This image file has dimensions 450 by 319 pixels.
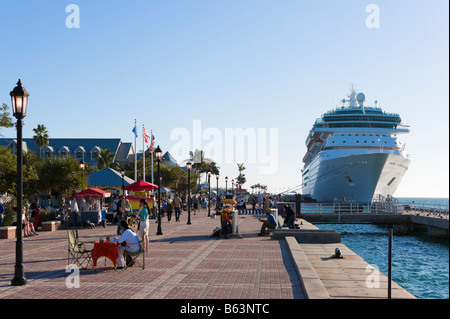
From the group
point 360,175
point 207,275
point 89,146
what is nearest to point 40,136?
point 89,146

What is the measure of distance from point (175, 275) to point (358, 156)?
139ft

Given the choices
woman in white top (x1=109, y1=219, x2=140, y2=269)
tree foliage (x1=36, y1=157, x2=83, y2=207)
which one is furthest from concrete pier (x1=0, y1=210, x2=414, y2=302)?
tree foliage (x1=36, y1=157, x2=83, y2=207)

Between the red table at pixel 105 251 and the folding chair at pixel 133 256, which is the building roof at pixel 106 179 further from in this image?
the red table at pixel 105 251

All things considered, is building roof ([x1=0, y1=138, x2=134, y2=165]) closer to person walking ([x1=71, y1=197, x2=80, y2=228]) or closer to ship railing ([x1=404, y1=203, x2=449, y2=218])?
ship railing ([x1=404, y1=203, x2=449, y2=218])

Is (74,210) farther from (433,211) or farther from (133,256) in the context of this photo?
(433,211)

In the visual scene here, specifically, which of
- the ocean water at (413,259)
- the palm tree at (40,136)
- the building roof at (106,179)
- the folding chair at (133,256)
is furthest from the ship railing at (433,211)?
the palm tree at (40,136)

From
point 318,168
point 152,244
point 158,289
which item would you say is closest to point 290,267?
point 158,289

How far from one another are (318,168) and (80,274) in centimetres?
4914

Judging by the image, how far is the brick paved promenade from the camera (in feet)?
28.9

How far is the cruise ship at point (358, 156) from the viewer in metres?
50.9

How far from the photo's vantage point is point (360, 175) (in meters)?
51.5

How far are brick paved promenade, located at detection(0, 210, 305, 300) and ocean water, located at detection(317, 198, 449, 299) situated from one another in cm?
705

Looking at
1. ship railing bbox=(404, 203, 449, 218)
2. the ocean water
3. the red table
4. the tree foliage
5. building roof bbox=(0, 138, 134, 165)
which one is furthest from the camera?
building roof bbox=(0, 138, 134, 165)

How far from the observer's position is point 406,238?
38.9m
